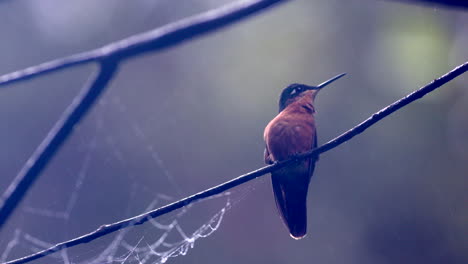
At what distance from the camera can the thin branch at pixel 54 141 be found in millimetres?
874

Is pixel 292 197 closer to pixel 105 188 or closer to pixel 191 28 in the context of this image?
pixel 191 28

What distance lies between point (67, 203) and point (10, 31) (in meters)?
3.68

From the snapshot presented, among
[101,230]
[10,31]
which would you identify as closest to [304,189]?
[101,230]

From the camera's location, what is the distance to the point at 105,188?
8180 millimetres

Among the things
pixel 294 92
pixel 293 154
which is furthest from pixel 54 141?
pixel 294 92

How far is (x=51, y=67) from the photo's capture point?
0.93m

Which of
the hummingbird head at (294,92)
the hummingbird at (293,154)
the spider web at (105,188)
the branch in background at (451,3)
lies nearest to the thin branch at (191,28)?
A: the branch in background at (451,3)

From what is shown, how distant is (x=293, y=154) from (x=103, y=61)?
2.43m

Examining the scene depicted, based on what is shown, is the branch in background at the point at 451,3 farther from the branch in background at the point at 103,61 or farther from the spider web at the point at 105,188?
the spider web at the point at 105,188

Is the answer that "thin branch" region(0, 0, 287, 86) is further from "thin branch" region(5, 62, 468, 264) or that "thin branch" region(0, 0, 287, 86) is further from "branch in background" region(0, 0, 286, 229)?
"thin branch" region(5, 62, 468, 264)

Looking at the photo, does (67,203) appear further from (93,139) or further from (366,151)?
(366,151)

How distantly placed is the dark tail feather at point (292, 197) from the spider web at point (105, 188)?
419cm

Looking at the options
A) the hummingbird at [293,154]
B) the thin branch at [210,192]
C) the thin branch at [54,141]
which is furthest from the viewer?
the hummingbird at [293,154]

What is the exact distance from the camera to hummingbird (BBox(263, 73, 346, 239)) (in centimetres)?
327
